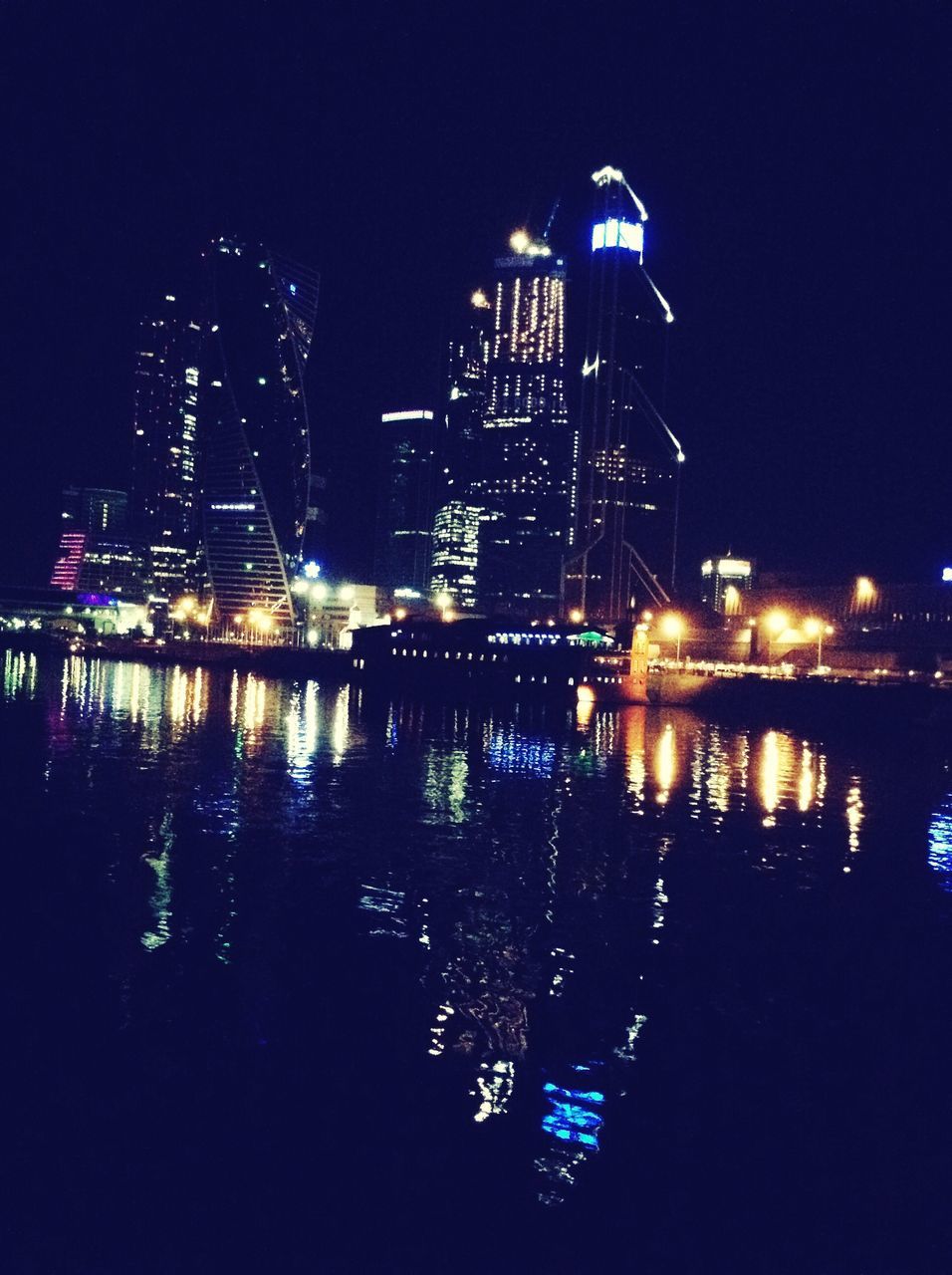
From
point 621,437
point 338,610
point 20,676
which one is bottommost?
point 20,676

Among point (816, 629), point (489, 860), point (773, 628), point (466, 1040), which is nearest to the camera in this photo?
point (466, 1040)

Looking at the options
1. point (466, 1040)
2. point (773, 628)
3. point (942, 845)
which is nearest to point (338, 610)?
point (773, 628)

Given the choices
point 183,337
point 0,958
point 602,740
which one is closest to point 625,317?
point 183,337

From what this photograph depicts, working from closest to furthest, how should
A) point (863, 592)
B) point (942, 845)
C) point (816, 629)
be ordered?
point (942, 845) → point (816, 629) → point (863, 592)

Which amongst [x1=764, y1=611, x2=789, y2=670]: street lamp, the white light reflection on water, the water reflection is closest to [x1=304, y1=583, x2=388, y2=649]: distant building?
the white light reflection on water

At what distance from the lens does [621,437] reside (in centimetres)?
18225

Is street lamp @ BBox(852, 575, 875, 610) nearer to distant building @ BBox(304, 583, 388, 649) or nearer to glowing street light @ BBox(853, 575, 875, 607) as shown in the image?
glowing street light @ BBox(853, 575, 875, 607)

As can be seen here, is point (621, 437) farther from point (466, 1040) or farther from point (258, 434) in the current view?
point (466, 1040)

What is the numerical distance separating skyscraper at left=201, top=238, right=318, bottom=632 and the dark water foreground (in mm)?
133338

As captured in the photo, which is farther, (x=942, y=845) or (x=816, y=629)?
(x=816, y=629)

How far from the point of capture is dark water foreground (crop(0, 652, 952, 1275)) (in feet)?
26.7

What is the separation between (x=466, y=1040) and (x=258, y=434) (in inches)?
6043

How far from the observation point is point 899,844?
80.7 feet

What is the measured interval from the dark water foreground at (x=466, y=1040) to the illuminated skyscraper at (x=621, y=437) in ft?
525
